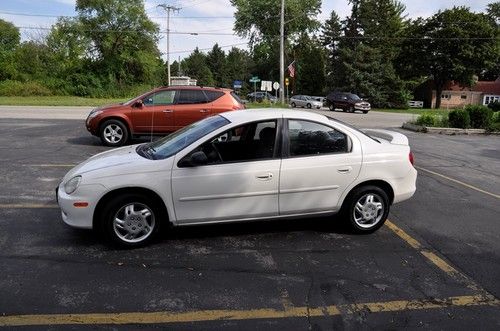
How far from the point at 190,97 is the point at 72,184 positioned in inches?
299

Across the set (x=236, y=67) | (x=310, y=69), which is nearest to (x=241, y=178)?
(x=310, y=69)

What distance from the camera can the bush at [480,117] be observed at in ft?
66.7

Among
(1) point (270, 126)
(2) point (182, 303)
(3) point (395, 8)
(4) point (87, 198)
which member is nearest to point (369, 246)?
(1) point (270, 126)

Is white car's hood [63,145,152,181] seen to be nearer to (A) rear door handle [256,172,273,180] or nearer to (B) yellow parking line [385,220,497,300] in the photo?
(A) rear door handle [256,172,273,180]

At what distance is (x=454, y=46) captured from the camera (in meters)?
54.4

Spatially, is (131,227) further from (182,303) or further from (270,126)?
(270,126)

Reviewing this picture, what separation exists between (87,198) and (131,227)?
54 centimetres

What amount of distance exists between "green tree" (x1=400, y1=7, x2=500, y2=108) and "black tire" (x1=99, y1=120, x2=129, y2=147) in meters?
51.2

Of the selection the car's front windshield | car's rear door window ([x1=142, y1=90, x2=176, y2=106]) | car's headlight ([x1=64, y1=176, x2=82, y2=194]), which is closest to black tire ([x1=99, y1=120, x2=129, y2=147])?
car's rear door window ([x1=142, y1=90, x2=176, y2=106])

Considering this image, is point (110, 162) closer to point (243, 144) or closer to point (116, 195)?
point (116, 195)

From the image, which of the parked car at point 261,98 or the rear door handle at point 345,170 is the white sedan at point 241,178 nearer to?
the rear door handle at point 345,170

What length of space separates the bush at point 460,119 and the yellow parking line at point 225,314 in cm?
1822

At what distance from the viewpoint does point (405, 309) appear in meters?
3.80

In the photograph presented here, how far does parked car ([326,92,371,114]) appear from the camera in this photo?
37812 millimetres
